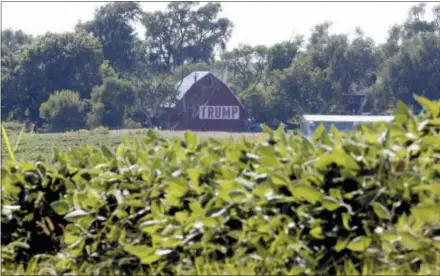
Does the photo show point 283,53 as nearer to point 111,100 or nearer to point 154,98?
point 154,98

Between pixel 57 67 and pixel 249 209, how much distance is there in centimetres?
5986

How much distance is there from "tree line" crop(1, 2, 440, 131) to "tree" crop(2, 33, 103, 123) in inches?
2.9

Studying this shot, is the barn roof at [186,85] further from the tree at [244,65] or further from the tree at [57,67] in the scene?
the tree at [57,67]

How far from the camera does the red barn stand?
55.0 meters

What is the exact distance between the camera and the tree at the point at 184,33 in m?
66.8

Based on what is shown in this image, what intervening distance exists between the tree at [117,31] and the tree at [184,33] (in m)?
1.71

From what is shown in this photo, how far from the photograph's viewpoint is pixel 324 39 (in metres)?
59.1

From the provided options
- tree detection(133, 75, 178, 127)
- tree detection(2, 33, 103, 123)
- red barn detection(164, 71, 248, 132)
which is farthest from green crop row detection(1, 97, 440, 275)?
tree detection(133, 75, 178, 127)

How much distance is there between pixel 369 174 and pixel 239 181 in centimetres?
53

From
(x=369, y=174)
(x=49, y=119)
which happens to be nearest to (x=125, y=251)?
(x=369, y=174)

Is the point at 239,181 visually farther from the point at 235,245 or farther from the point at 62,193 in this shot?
the point at 62,193

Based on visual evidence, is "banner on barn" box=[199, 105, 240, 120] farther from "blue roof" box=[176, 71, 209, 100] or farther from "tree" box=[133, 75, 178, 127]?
"tree" box=[133, 75, 178, 127]

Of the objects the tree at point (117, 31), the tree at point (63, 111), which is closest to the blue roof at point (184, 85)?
the tree at point (117, 31)

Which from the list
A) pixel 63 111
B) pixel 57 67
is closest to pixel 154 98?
pixel 57 67
